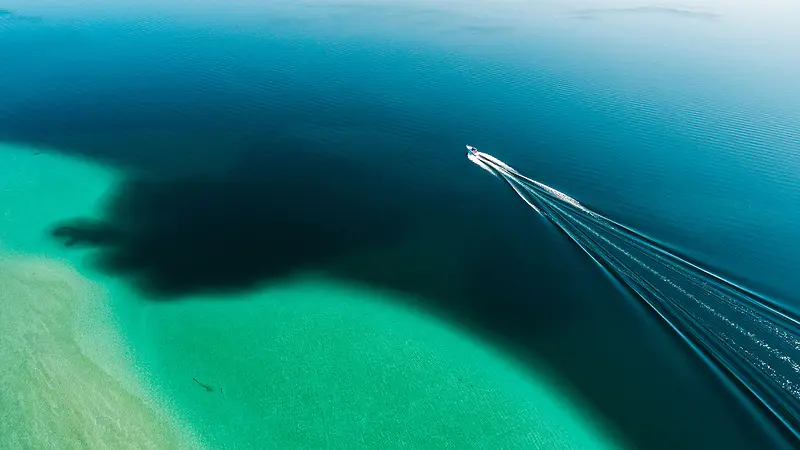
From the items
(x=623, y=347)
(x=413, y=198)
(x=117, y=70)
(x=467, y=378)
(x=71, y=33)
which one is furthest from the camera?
(x=71, y=33)

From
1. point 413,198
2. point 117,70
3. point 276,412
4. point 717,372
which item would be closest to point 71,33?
point 117,70

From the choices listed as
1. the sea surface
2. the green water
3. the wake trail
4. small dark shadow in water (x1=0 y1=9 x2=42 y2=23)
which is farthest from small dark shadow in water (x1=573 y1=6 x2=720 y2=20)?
small dark shadow in water (x1=0 y1=9 x2=42 y2=23)

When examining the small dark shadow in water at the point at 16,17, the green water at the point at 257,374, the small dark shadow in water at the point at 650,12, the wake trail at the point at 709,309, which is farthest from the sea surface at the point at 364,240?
the small dark shadow in water at the point at 650,12

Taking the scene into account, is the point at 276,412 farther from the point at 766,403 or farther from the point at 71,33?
the point at 71,33

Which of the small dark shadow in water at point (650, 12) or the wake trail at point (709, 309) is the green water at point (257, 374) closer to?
the wake trail at point (709, 309)

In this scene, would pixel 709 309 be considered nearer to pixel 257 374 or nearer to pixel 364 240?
pixel 364 240

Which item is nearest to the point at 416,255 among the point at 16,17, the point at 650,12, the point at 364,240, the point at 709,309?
the point at 364,240

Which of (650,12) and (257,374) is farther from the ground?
(650,12)
